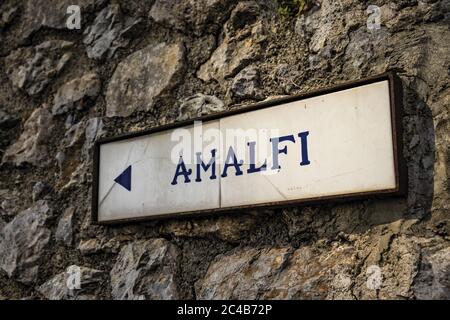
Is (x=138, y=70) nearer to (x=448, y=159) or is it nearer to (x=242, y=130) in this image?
(x=242, y=130)

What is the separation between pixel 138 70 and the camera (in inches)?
57.5

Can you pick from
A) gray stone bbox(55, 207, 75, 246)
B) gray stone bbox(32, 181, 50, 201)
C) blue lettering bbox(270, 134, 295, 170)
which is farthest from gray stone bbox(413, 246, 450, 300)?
gray stone bbox(32, 181, 50, 201)

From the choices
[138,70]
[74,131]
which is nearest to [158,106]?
[138,70]

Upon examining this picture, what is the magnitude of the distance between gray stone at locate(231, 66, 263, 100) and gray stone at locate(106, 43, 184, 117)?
167mm

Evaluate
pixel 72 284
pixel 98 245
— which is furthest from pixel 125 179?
pixel 72 284

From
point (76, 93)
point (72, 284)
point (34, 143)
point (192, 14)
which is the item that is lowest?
point (72, 284)

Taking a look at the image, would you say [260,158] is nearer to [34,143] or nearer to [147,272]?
[147,272]

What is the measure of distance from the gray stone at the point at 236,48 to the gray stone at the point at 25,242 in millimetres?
535

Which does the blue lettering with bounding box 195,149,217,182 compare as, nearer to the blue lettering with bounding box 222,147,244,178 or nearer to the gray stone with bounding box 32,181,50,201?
the blue lettering with bounding box 222,147,244,178

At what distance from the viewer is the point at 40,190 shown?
1.53m

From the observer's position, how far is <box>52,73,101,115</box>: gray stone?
1528mm

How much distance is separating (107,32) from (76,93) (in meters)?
0.17

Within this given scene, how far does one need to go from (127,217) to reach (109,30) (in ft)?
1.61

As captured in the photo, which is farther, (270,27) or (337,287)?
(270,27)
